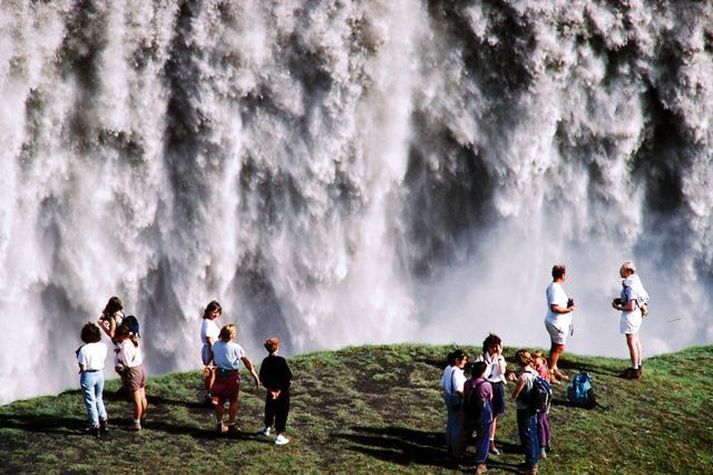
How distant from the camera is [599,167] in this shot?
1288 inches

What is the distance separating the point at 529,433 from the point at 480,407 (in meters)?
0.94

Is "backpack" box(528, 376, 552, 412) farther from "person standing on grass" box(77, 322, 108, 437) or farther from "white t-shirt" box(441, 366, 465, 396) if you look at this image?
"person standing on grass" box(77, 322, 108, 437)

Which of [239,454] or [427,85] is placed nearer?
[239,454]

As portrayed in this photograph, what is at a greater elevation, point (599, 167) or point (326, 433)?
point (599, 167)

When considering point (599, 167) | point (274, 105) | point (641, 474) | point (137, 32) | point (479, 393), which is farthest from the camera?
point (599, 167)

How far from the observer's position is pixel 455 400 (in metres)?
18.0

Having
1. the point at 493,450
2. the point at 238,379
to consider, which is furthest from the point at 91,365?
the point at 493,450

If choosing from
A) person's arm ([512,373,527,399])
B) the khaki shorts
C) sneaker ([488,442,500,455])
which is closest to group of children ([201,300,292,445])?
the khaki shorts

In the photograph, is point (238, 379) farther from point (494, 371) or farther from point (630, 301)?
point (630, 301)

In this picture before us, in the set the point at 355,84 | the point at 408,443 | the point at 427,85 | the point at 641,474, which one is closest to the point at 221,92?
the point at 355,84

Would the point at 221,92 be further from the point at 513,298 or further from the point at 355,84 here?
the point at 513,298

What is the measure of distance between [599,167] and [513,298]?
15.6 feet

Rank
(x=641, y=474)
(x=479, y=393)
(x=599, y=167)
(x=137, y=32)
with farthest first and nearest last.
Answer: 1. (x=599, y=167)
2. (x=137, y=32)
3. (x=641, y=474)
4. (x=479, y=393)

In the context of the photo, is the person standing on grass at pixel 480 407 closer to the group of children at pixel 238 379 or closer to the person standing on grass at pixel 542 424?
the person standing on grass at pixel 542 424
